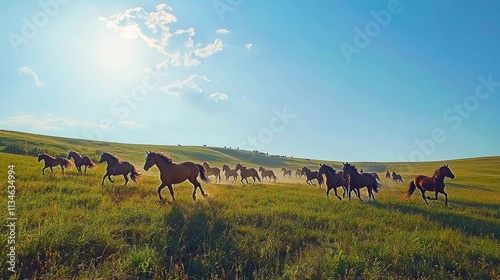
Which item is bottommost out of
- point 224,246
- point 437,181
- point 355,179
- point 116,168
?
point 224,246

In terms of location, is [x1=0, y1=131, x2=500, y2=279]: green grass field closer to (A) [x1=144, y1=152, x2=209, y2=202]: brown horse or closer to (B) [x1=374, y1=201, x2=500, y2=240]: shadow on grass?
(B) [x1=374, y1=201, x2=500, y2=240]: shadow on grass

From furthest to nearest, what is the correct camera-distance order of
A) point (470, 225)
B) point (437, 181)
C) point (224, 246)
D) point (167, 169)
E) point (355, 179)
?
point (355, 179)
point (437, 181)
point (167, 169)
point (470, 225)
point (224, 246)

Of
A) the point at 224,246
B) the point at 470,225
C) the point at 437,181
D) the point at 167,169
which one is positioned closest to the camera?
the point at 224,246

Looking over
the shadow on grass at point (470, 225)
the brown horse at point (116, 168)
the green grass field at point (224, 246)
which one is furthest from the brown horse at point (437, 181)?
the brown horse at point (116, 168)

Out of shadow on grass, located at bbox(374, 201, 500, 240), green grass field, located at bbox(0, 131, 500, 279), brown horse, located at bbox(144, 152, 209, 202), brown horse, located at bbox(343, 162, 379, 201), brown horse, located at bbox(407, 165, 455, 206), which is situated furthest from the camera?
brown horse, located at bbox(343, 162, 379, 201)

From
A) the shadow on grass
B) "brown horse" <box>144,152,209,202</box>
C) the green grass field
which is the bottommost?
the green grass field

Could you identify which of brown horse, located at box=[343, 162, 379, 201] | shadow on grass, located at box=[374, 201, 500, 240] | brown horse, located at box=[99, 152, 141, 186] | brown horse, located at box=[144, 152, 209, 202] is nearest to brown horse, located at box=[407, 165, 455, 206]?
brown horse, located at box=[343, 162, 379, 201]

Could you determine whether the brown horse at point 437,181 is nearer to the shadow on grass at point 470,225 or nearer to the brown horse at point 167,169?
the shadow on grass at point 470,225

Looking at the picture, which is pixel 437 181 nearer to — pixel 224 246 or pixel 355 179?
pixel 355 179

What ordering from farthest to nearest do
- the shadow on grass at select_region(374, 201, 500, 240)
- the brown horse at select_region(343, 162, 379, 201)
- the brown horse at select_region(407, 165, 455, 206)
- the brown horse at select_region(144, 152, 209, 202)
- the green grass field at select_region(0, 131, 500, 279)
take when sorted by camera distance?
the brown horse at select_region(343, 162, 379, 201)
the brown horse at select_region(407, 165, 455, 206)
the brown horse at select_region(144, 152, 209, 202)
the shadow on grass at select_region(374, 201, 500, 240)
the green grass field at select_region(0, 131, 500, 279)

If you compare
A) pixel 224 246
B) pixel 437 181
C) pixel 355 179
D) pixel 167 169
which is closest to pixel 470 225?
pixel 437 181

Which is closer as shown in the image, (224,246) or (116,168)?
(224,246)

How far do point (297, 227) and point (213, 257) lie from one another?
3.68 metres

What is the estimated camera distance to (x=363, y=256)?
6.59 metres
